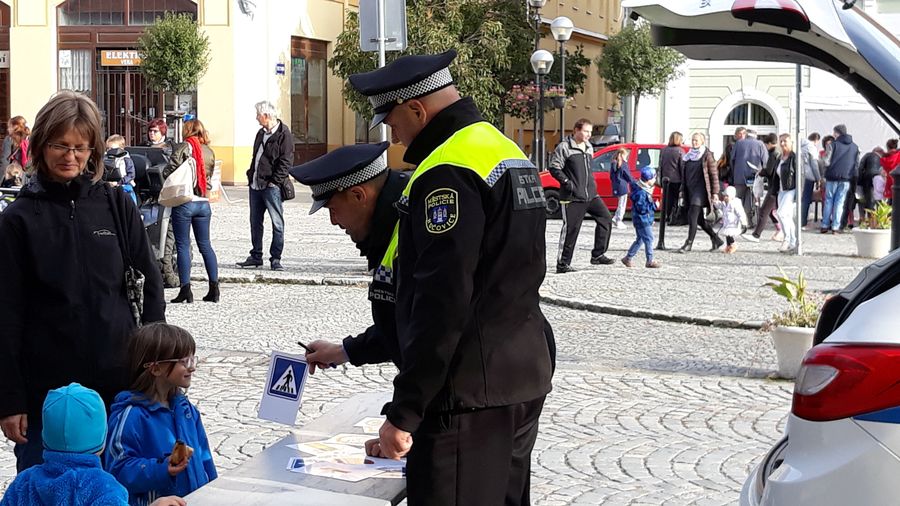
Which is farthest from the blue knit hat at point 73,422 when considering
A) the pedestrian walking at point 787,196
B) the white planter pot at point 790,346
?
the pedestrian walking at point 787,196

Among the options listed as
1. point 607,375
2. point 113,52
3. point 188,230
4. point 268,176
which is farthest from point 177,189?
point 113,52

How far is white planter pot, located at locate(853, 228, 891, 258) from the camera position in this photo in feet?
62.4

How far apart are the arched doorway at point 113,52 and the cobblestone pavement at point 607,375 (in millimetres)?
24099

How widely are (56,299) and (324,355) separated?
89 centimetres

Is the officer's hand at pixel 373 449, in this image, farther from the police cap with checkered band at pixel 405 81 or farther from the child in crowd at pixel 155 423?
the police cap with checkered band at pixel 405 81

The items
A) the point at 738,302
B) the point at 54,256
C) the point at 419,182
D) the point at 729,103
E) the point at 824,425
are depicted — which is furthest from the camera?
the point at 729,103

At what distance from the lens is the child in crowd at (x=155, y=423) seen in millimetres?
4082

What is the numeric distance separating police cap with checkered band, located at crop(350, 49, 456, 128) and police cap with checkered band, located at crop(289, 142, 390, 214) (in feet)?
0.66

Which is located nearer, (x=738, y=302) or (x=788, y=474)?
(x=788, y=474)

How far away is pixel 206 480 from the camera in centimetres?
432

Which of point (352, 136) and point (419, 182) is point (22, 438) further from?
point (352, 136)

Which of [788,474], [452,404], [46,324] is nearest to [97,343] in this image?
[46,324]

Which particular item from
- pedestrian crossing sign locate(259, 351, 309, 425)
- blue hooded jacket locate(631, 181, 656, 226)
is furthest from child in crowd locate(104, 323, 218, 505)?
blue hooded jacket locate(631, 181, 656, 226)

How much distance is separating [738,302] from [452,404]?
1028cm
